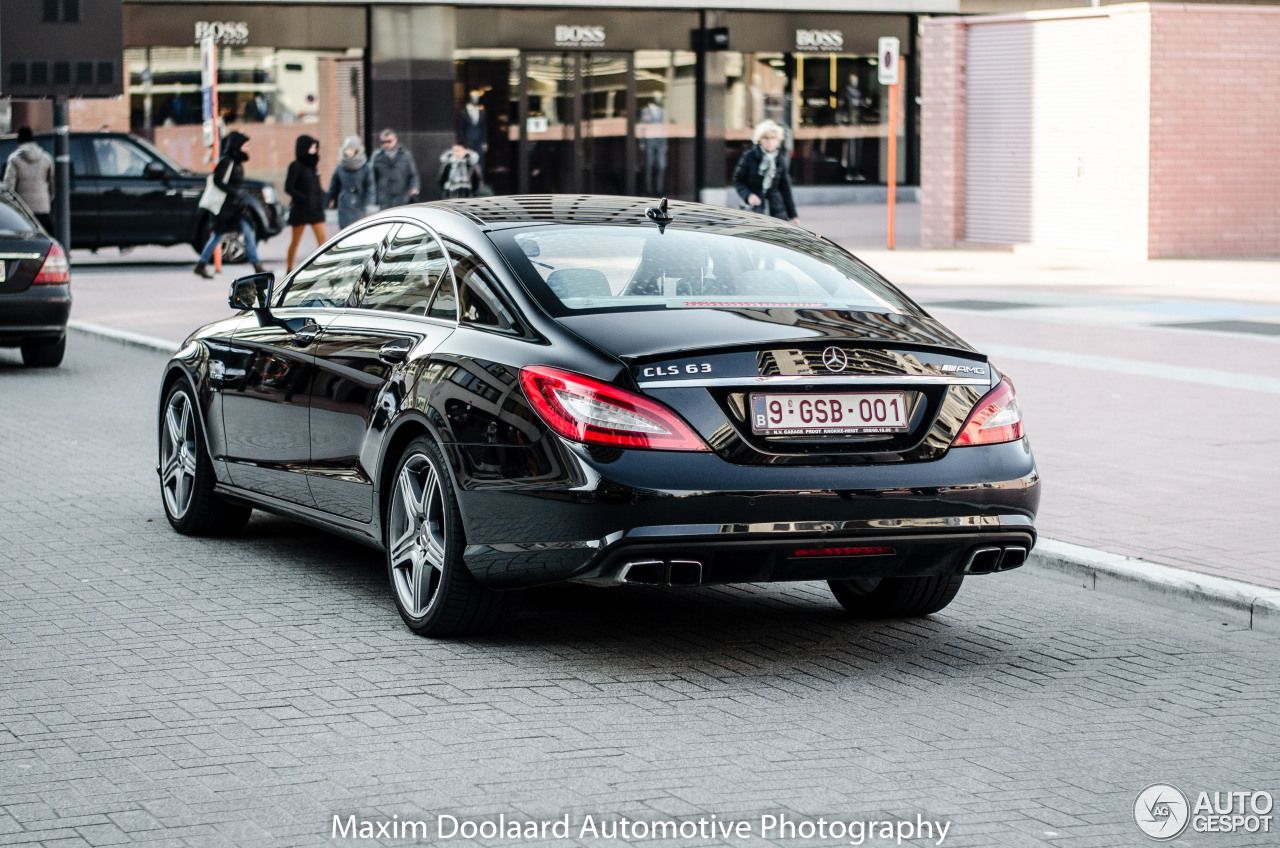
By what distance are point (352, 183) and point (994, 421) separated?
65.9 ft

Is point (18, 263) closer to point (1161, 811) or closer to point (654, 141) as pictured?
point (1161, 811)

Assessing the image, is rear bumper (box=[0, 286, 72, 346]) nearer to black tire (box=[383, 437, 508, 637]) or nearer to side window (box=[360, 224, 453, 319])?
side window (box=[360, 224, 453, 319])

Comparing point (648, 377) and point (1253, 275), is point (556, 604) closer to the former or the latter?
point (648, 377)

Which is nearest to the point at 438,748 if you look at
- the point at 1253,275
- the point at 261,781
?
the point at 261,781

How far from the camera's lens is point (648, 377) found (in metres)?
6.05

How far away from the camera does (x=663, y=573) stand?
6.06m

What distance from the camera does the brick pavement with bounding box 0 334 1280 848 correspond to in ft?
16.1

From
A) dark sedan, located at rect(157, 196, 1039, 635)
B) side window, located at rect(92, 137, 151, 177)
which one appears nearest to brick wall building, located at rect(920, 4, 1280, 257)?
side window, located at rect(92, 137, 151, 177)

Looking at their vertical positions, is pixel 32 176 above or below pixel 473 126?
below

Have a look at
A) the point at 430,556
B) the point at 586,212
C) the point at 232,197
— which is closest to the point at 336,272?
the point at 586,212

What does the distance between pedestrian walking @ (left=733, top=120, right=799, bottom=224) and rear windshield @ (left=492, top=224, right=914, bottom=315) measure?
16.1 m

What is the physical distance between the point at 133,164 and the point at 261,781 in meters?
25.3

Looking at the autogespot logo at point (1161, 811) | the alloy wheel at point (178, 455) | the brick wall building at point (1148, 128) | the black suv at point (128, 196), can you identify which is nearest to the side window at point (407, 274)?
the alloy wheel at point (178, 455)

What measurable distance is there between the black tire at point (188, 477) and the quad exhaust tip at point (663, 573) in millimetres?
2994
